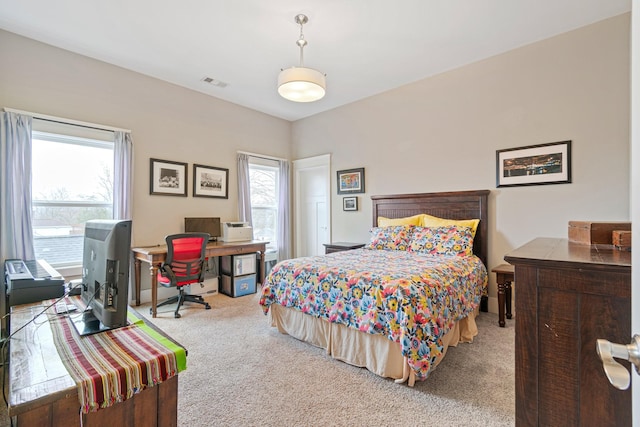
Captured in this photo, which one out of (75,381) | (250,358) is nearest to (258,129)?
(250,358)

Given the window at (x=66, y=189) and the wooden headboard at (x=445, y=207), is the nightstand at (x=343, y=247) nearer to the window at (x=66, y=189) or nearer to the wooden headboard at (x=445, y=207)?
Result: the wooden headboard at (x=445, y=207)

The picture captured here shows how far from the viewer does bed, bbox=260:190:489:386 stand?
1.98m

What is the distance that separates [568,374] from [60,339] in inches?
77.0

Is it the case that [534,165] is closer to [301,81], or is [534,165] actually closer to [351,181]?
[351,181]

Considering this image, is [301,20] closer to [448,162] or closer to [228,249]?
[448,162]

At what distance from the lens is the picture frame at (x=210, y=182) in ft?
14.4

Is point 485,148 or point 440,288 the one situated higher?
point 485,148

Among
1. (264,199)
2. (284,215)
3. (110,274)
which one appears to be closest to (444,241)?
(284,215)

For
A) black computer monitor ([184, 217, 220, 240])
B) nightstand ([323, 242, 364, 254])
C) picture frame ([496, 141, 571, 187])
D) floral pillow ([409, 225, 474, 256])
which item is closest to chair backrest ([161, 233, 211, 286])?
black computer monitor ([184, 217, 220, 240])

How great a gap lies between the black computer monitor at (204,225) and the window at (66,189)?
3.03 ft

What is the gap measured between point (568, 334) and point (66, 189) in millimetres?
4494

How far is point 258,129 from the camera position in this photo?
5.24m

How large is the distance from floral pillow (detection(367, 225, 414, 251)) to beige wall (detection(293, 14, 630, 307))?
0.71 m

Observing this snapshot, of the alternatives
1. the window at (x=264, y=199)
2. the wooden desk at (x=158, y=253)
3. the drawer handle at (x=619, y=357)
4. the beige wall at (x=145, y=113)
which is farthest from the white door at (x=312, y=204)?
the drawer handle at (x=619, y=357)
